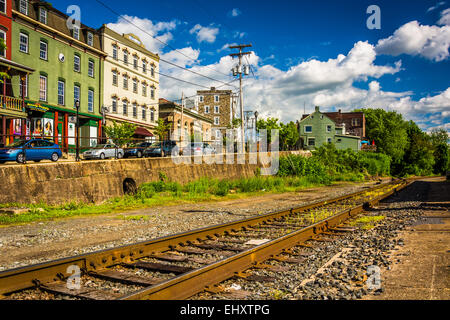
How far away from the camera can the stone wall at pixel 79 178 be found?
12398 mm

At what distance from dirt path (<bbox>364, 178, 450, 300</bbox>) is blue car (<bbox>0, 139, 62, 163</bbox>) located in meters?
13.4

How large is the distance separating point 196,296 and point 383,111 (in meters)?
106

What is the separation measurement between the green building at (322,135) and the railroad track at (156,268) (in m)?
63.3

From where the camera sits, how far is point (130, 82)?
1596 inches

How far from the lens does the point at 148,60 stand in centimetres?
4416

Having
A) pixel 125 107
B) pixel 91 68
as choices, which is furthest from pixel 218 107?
pixel 91 68

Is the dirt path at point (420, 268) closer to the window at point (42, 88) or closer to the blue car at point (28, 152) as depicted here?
the blue car at point (28, 152)

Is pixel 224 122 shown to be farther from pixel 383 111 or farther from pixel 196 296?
pixel 196 296

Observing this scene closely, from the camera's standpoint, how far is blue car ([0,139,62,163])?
15.1 m

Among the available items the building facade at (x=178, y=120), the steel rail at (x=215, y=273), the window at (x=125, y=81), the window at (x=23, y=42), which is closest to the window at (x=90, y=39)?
the window at (x=125, y=81)

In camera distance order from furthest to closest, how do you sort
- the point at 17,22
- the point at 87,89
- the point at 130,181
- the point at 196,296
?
the point at 87,89 < the point at 17,22 < the point at 130,181 < the point at 196,296

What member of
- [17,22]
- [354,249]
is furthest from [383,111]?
[354,249]

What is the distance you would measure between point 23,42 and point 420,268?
3069 cm

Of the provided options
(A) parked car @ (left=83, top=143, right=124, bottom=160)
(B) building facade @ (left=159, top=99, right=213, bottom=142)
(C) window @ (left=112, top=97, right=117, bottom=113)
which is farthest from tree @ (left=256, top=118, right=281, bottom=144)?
(A) parked car @ (left=83, top=143, right=124, bottom=160)
